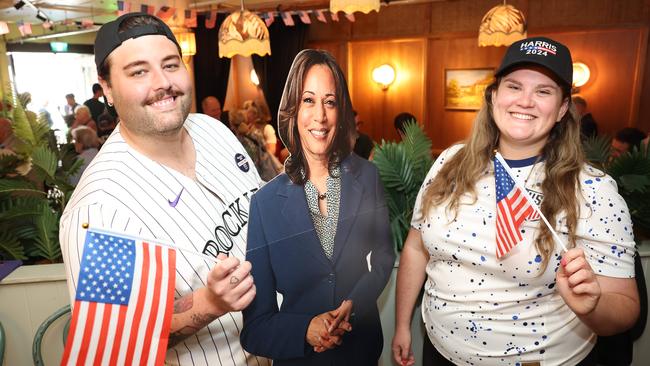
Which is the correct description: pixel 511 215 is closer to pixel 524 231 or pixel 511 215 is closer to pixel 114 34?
pixel 524 231

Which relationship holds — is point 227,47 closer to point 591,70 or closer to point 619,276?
point 619,276

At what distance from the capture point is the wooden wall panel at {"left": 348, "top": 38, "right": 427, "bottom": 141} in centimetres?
212

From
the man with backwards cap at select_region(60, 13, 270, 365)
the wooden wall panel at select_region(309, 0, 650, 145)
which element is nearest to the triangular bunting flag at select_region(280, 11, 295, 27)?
the man with backwards cap at select_region(60, 13, 270, 365)

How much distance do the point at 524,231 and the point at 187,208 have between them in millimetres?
1269

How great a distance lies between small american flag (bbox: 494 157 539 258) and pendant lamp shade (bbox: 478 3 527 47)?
11.8 ft

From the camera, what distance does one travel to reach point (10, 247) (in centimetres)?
279

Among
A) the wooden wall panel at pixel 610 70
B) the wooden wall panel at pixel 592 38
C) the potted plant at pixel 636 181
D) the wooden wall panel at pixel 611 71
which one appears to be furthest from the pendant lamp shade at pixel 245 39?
the wooden wall panel at pixel 611 71

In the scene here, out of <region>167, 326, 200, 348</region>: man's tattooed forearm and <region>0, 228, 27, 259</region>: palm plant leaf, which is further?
<region>0, 228, 27, 259</region>: palm plant leaf

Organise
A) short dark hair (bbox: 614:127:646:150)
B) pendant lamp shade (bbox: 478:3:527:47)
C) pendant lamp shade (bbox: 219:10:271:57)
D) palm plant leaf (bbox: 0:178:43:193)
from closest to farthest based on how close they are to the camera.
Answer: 1. pendant lamp shade (bbox: 219:10:271:57)
2. palm plant leaf (bbox: 0:178:43:193)
3. pendant lamp shade (bbox: 478:3:527:47)
4. short dark hair (bbox: 614:127:646:150)

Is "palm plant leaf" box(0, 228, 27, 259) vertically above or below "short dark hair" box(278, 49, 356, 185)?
below

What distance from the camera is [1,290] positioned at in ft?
8.59

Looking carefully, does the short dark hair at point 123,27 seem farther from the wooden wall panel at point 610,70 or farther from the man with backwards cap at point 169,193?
the wooden wall panel at point 610,70

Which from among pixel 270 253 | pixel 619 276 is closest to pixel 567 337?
pixel 619 276

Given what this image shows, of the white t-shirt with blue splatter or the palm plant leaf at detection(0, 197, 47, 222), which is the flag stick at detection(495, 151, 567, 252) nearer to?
the white t-shirt with blue splatter
